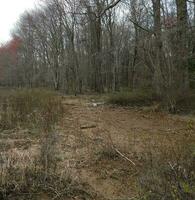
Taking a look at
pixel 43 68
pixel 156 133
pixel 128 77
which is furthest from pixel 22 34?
pixel 156 133

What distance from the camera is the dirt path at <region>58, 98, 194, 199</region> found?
424 cm

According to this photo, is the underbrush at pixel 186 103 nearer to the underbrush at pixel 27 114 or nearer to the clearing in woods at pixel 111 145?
the clearing in woods at pixel 111 145

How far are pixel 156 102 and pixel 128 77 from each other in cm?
1573

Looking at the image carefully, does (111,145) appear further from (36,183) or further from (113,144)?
(36,183)

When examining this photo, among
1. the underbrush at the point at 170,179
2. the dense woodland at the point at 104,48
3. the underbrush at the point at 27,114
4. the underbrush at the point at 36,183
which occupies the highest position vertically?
the dense woodland at the point at 104,48

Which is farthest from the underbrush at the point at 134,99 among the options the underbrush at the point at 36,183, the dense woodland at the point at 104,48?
the underbrush at the point at 36,183

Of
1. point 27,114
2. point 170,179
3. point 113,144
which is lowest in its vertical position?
point 113,144

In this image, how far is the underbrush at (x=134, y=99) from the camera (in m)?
12.2

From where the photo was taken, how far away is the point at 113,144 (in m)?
5.73

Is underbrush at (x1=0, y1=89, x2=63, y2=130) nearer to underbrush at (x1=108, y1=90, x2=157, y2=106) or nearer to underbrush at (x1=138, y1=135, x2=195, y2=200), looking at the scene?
underbrush at (x1=108, y1=90, x2=157, y2=106)

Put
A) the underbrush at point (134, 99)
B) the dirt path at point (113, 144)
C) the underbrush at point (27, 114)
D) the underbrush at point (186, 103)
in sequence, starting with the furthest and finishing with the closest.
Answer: the underbrush at point (134, 99)
the underbrush at point (186, 103)
the underbrush at point (27, 114)
the dirt path at point (113, 144)

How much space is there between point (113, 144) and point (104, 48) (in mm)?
22403

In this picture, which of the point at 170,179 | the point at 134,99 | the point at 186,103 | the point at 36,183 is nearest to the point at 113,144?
the point at 36,183

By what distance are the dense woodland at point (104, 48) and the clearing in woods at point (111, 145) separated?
234 centimetres
